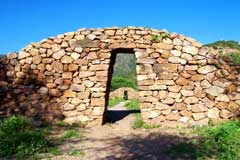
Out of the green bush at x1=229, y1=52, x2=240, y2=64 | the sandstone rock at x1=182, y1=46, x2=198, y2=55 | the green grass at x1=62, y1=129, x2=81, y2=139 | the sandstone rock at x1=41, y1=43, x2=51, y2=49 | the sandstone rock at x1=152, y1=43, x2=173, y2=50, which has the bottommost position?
the green grass at x1=62, y1=129, x2=81, y2=139

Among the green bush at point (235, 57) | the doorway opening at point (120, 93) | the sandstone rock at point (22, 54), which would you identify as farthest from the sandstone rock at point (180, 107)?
the sandstone rock at point (22, 54)

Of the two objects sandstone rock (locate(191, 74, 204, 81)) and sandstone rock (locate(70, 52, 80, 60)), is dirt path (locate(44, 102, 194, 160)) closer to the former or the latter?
sandstone rock (locate(191, 74, 204, 81))

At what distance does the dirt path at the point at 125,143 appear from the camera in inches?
268

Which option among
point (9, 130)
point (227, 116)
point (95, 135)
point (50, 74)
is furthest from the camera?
point (50, 74)

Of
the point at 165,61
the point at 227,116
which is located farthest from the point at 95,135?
the point at 227,116

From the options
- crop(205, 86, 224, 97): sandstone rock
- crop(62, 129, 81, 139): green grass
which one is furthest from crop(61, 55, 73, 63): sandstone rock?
crop(205, 86, 224, 97): sandstone rock

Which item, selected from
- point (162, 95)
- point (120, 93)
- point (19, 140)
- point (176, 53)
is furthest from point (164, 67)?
point (120, 93)

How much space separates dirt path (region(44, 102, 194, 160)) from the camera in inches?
268

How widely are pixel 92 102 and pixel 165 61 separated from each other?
2.30 meters

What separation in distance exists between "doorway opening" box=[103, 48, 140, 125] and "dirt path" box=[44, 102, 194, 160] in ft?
3.82

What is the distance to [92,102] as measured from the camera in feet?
33.3

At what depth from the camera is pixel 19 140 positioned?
24.5 ft

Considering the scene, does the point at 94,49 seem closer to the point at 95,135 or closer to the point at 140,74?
the point at 140,74

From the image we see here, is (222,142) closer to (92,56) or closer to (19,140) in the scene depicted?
(19,140)
